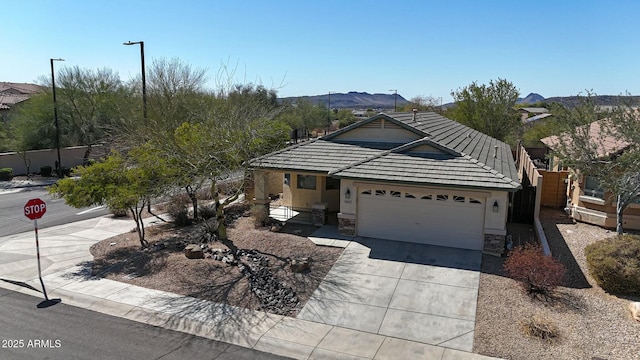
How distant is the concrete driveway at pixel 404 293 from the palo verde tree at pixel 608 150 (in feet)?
14.7

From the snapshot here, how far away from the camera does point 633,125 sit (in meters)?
12.6

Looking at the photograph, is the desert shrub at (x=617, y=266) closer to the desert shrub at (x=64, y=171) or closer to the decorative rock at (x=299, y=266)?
the decorative rock at (x=299, y=266)

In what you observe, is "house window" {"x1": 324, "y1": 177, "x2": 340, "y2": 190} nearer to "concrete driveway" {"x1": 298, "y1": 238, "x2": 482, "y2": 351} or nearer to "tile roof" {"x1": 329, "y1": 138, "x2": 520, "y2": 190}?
"tile roof" {"x1": 329, "y1": 138, "x2": 520, "y2": 190}

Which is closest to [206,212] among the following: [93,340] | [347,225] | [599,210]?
[347,225]

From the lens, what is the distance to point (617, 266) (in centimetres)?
1112

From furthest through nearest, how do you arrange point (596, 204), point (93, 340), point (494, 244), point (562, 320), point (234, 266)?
point (596, 204)
point (494, 244)
point (234, 266)
point (562, 320)
point (93, 340)

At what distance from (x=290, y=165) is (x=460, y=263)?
24.3 ft

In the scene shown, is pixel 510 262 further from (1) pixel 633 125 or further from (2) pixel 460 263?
(1) pixel 633 125

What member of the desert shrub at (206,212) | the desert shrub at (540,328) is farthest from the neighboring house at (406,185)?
the desert shrub at (540,328)

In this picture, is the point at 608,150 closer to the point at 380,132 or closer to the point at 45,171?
the point at 380,132

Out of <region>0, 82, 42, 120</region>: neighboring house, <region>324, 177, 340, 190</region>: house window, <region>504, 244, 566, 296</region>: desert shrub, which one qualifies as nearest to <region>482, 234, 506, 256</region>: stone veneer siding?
<region>504, 244, 566, 296</region>: desert shrub

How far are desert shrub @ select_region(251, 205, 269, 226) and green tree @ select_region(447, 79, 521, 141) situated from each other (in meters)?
26.4

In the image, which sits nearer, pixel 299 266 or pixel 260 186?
pixel 299 266

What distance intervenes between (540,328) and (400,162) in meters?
7.82
